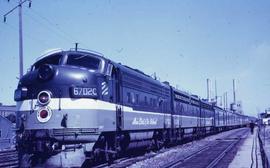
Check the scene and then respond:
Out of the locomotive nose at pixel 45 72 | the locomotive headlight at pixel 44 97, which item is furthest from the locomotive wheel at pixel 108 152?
the locomotive nose at pixel 45 72

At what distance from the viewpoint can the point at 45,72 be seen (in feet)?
41.0

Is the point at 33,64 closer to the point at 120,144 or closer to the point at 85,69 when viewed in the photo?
the point at 85,69

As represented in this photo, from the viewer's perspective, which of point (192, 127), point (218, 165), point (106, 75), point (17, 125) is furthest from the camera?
point (192, 127)

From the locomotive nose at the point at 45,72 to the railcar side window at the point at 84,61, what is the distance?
3.06ft

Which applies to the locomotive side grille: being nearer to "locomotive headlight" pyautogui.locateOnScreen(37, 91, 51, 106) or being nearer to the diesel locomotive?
the diesel locomotive

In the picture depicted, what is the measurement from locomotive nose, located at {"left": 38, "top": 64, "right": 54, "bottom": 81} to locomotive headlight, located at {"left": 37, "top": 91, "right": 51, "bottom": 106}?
497 mm

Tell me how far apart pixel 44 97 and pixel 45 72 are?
848mm

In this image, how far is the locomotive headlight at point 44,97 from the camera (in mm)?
12125

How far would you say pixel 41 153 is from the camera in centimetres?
1204

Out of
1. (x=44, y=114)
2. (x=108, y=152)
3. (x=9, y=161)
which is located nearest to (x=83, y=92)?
(x=44, y=114)

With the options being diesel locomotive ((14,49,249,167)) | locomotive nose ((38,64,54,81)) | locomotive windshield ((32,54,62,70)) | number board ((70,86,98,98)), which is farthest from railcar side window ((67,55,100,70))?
number board ((70,86,98,98))

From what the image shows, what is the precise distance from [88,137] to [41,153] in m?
1.53

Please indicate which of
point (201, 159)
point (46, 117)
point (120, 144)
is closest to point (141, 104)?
point (120, 144)

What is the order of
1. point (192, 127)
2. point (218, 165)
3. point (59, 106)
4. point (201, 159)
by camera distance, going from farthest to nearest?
point (192, 127) → point (201, 159) → point (218, 165) → point (59, 106)
